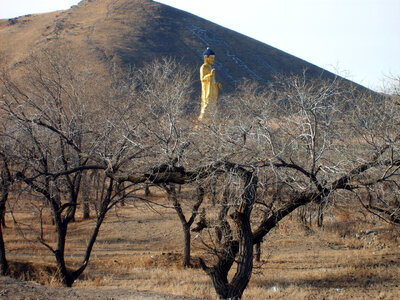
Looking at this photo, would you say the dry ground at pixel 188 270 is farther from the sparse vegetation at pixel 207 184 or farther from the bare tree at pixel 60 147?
the bare tree at pixel 60 147

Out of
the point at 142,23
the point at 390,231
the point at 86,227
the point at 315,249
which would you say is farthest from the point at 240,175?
the point at 142,23

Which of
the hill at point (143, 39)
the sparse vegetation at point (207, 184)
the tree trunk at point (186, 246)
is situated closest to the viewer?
the sparse vegetation at point (207, 184)

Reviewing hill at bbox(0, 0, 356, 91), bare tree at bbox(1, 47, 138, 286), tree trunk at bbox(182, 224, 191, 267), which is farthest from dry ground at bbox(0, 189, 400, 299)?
hill at bbox(0, 0, 356, 91)

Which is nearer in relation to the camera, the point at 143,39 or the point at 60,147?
the point at 60,147

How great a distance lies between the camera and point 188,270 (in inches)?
456

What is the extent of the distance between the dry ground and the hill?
38.5 meters

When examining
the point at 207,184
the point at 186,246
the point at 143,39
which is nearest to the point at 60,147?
the point at 207,184

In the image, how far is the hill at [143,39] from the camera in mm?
57531

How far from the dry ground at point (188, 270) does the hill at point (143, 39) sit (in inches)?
1514

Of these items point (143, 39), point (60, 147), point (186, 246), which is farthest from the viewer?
point (143, 39)

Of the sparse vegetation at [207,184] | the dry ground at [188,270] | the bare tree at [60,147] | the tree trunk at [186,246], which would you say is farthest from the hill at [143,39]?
the bare tree at [60,147]

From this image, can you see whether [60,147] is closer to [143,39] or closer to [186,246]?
[186,246]

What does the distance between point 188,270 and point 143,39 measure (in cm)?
5953

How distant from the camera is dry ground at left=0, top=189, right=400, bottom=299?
8688mm
